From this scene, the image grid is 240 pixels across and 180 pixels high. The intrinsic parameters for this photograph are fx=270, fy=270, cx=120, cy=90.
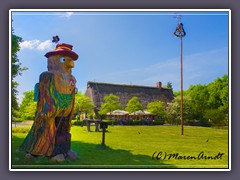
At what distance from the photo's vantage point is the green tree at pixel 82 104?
22.4 feet

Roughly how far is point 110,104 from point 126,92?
627mm

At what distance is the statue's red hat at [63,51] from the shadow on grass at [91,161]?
1.98 metres

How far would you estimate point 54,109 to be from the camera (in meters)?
5.71

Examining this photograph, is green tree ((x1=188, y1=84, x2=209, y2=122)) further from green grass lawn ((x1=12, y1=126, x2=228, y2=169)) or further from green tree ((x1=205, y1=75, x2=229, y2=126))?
green grass lawn ((x1=12, y1=126, x2=228, y2=169))

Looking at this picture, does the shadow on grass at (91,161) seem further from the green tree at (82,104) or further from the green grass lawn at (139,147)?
the green tree at (82,104)

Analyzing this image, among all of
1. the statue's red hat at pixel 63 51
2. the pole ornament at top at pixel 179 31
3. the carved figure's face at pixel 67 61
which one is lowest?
the carved figure's face at pixel 67 61

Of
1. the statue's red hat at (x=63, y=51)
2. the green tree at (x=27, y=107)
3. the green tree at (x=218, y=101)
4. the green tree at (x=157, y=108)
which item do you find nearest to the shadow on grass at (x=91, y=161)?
the green tree at (x=27, y=107)

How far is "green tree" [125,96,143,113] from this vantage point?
733 centimetres

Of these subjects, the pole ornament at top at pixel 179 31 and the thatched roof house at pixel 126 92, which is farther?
the thatched roof house at pixel 126 92

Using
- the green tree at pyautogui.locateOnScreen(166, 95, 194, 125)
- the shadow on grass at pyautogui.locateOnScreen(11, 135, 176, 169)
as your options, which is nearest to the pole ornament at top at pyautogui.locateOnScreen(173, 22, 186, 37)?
the green tree at pyautogui.locateOnScreen(166, 95, 194, 125)

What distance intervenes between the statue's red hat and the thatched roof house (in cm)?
89
